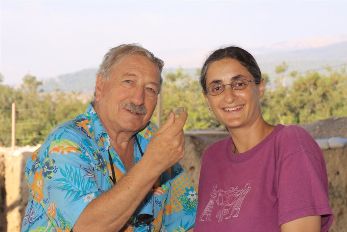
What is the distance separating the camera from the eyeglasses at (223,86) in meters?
2.30

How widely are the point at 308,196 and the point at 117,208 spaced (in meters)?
0.60

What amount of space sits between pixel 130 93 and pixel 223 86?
1.12ft

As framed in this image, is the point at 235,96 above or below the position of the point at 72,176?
above

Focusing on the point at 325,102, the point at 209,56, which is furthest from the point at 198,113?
the point at 209,56

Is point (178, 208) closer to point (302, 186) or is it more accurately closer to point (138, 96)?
point (138, 96)

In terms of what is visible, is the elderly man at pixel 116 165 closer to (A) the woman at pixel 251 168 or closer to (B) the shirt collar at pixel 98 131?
(B) the shirt collar at pixel 98 131

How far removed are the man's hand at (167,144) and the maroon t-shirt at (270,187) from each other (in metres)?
0.36

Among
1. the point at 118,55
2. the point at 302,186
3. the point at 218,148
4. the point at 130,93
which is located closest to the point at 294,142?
the point at 302,186

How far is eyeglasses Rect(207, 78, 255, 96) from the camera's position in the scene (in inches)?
90.7

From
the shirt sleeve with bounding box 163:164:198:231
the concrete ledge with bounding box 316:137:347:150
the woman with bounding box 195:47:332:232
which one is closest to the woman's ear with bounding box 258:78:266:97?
the woman with bounding box 195:47:332:232

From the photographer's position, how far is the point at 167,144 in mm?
1921

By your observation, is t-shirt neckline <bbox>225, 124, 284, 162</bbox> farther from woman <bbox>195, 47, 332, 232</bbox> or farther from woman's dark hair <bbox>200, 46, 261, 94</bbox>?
woman's dark hair <bbox>200, 46, 261, 94</bbox>

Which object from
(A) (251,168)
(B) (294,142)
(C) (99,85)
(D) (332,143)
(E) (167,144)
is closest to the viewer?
(E) (167,144)

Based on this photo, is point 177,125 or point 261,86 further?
point 261,86
